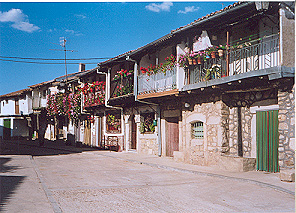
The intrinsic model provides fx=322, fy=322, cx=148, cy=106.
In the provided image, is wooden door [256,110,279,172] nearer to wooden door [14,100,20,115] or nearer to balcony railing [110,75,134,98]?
balcony railing [110,75,134,98]

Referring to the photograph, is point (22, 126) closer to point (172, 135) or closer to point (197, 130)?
point (172, 135)

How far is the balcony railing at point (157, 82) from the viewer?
13.9m

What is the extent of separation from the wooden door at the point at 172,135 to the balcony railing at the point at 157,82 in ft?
6.10

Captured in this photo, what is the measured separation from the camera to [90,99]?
75.7ft

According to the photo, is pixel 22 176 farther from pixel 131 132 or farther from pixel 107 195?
pixel 131 132

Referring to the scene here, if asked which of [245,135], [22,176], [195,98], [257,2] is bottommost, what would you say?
[22,176]

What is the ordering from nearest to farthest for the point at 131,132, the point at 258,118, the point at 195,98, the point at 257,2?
the point at 257,2 → the point at 258,118 → the point at 195,98 → the point at 131,132

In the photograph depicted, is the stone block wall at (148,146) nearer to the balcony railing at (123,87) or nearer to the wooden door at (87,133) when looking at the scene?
the balcony railing at (123,87)

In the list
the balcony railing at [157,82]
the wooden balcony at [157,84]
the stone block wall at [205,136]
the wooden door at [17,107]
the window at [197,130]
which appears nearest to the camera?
the stone block wall at [205,136]

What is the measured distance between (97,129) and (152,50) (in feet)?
32.0

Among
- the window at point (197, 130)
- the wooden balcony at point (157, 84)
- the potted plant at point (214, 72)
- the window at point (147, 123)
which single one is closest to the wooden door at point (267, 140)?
the potted plant at point (214, 72)

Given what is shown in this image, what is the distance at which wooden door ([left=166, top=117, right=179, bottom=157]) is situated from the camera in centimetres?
1585

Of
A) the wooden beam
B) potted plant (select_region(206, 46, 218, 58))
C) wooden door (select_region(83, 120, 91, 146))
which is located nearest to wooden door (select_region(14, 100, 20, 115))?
wooden door (select_region(83, 120, 91, 146))

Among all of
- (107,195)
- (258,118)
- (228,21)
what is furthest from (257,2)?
(107,195)
